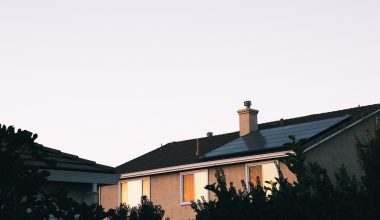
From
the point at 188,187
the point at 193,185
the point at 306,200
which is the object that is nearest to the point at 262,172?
the point at 193,185

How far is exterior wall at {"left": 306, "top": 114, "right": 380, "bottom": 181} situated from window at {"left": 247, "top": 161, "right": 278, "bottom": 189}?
5.99 ft

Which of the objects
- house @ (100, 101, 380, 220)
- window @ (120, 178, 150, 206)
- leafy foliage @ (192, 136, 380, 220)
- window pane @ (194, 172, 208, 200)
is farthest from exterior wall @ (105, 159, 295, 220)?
leafy foliage @ (192, 136, 380, 220)

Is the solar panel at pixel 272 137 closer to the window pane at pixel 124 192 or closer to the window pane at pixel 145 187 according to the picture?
the window pane at pixel 145 187

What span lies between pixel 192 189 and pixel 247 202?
23.7m

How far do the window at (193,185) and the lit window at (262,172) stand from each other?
10.2ft

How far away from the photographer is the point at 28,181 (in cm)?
565

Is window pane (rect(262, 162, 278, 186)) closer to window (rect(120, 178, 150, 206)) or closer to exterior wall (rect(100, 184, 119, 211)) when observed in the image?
window (rect(120, 178, 150, 206))

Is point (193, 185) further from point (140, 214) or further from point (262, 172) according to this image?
point (140, 214)

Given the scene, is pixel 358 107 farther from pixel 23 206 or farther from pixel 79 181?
pixel 23 206

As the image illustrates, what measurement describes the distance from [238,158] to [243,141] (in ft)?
6.69

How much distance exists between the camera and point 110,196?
127ft

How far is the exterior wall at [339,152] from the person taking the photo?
2995cm

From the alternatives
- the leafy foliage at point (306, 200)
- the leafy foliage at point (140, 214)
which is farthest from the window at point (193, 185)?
the leafy foliage at point (306, 200)

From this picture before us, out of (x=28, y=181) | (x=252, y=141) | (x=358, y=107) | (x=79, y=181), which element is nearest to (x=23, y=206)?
(x=28, y=181)
